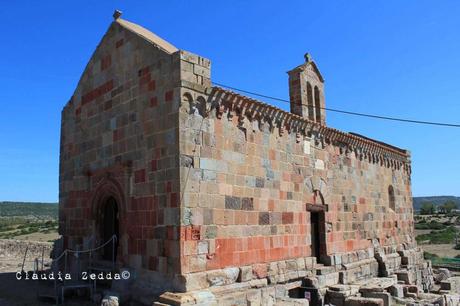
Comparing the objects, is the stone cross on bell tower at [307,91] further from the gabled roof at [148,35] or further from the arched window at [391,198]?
the arched window at [391,198]

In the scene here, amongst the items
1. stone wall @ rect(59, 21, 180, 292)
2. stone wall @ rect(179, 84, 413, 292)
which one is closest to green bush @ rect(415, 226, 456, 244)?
stone wall @ rect(179, 84, 413, 292)

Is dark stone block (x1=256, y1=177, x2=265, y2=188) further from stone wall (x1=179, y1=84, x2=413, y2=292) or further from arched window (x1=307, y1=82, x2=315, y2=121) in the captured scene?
arched window (x1=307, y1=82, x2=315, y2=121)

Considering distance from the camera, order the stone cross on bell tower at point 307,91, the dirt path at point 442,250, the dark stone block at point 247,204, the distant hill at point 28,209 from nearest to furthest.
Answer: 1. the dark stone block at point 247,204
2. the stone cross on bell tower at point 307,91
3. the dirt path at point 442,250
4. the distant hill at point 28,209

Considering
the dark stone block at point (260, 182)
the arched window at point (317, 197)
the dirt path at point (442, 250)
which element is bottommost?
the dirt path at point (442, 250)

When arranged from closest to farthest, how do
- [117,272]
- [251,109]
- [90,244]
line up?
[117,272]
[251,109]
[90,244]

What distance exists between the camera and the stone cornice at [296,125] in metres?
9.02

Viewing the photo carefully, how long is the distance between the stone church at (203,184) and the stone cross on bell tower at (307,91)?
0.14ft

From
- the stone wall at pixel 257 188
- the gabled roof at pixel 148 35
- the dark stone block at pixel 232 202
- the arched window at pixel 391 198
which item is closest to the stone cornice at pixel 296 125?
the stone wall at pixel 257 188

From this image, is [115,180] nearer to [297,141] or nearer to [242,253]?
[242,253]

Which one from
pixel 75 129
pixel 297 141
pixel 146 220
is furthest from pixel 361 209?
pixel 75 129

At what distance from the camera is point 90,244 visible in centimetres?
1044

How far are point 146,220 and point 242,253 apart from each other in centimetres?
215

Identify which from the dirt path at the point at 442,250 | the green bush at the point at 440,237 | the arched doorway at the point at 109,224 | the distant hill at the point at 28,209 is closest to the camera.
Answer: the arched doorway at the point at 109,224

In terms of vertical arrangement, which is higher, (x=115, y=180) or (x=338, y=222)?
(x=115, y=180)
